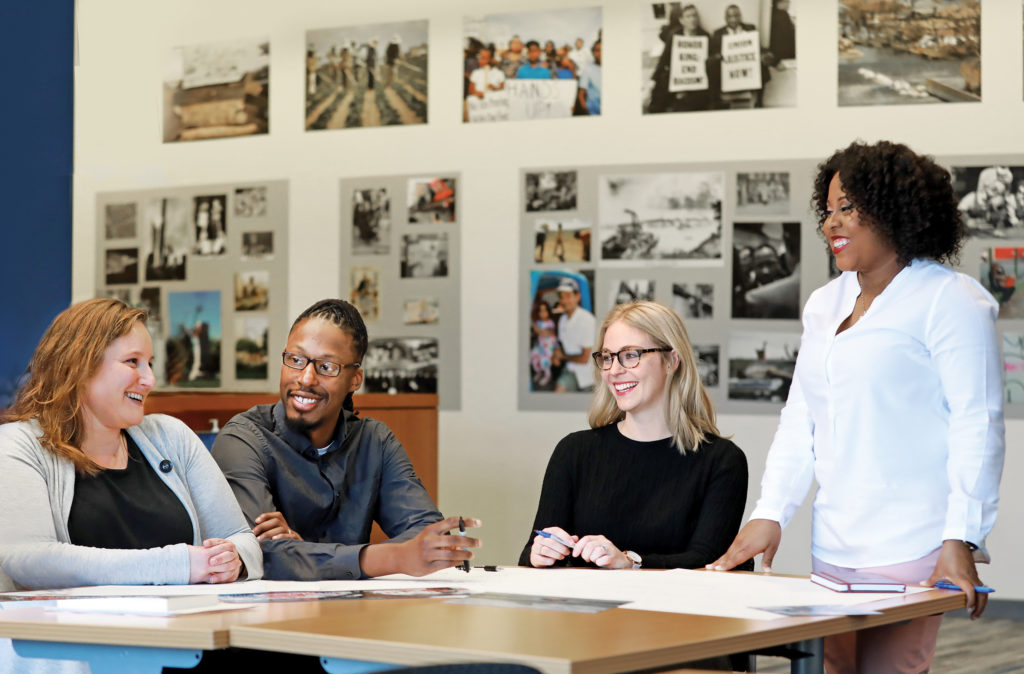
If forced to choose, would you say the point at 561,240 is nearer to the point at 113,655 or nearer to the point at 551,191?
the point at 551,191

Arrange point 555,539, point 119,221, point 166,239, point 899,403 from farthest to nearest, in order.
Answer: point 119,221
point 166,239
point 555,539
point 899,403

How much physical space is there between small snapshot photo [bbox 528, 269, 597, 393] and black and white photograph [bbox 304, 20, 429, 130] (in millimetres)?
1180

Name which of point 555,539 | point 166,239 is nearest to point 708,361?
point 166,239

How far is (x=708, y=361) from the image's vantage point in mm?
6137

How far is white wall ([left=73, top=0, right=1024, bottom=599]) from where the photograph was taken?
19.4ft

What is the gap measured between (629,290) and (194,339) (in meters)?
2.56

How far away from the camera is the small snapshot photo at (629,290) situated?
6258mm

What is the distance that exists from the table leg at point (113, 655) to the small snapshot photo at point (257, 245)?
5.25 m

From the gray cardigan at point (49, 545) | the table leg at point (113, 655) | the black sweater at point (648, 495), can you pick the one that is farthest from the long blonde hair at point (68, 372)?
the black sweater at point (648, 495)

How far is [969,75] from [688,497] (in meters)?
3.72

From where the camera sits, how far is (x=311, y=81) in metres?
6.85

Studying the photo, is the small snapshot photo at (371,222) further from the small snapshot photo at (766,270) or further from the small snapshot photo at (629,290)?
the small snapshot photo at (766,270)

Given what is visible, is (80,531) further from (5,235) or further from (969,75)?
(969,75)

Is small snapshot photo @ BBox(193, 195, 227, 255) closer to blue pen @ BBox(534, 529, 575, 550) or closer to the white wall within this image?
the white wall
